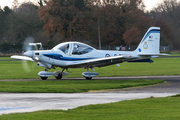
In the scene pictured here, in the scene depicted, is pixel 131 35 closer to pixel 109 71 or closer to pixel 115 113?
pixel 109 71

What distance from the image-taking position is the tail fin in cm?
2480

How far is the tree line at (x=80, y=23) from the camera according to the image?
69.9 metres

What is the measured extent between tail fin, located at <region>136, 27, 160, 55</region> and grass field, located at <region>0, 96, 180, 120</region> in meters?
12.9

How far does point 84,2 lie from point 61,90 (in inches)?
2273

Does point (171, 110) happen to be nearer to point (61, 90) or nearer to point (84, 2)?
point (61, 90)

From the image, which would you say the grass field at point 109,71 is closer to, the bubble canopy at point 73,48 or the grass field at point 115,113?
the bubble canopy at point 73,48

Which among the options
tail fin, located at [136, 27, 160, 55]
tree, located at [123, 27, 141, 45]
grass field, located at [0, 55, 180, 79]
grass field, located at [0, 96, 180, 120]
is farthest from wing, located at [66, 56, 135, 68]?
tree, located at [123, 27, 141, 45]

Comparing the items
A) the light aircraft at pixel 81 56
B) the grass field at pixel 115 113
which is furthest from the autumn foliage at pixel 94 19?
the grass field at pixel 115 113

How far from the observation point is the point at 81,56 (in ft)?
79.0

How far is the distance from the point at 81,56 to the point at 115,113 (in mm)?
13999

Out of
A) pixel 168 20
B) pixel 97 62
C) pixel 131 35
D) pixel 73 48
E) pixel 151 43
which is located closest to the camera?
pixel 97 62

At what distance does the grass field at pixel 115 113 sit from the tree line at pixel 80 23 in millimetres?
55458

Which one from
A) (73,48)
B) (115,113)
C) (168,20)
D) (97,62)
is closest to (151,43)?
(97,62)

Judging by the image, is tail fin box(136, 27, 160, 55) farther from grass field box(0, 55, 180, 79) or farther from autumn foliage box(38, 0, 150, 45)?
autumn foliage box(38, 0, 150, 45)
